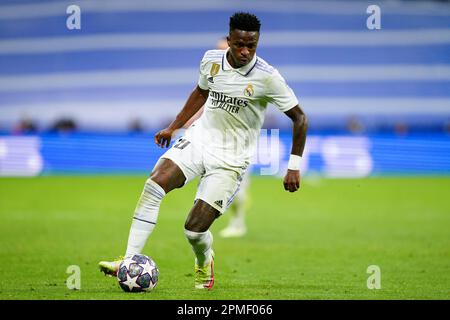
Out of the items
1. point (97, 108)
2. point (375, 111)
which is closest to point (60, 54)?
point (97, 108)

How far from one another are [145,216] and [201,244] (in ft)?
1.97

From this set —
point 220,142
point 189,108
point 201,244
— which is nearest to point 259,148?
point 189,108

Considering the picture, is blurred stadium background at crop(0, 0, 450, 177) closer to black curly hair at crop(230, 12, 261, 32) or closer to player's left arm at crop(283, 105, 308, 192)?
player's left arm at crop(283, 105, 308, 192)

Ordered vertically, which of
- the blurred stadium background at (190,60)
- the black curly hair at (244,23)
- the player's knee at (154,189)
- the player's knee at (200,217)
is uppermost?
the blurred stadium background at (190,60)

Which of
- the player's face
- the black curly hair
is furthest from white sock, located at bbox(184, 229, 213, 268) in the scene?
the black curly hair

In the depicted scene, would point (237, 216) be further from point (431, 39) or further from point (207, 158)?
point (431, 39)

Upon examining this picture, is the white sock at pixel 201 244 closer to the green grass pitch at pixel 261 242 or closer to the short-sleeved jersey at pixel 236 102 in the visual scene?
the green grass pitch at pixel 261 242

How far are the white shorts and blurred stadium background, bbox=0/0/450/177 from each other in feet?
72.2

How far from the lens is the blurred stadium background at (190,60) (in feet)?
101

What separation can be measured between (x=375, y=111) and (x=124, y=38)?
34.6 ft

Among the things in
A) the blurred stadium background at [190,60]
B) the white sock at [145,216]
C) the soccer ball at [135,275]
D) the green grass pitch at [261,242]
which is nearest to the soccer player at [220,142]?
the white sock at [145,216]

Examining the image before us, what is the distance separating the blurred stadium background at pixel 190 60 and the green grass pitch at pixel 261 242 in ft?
33.1

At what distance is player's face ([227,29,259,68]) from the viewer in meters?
7.17

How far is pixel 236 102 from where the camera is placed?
24.5ft
